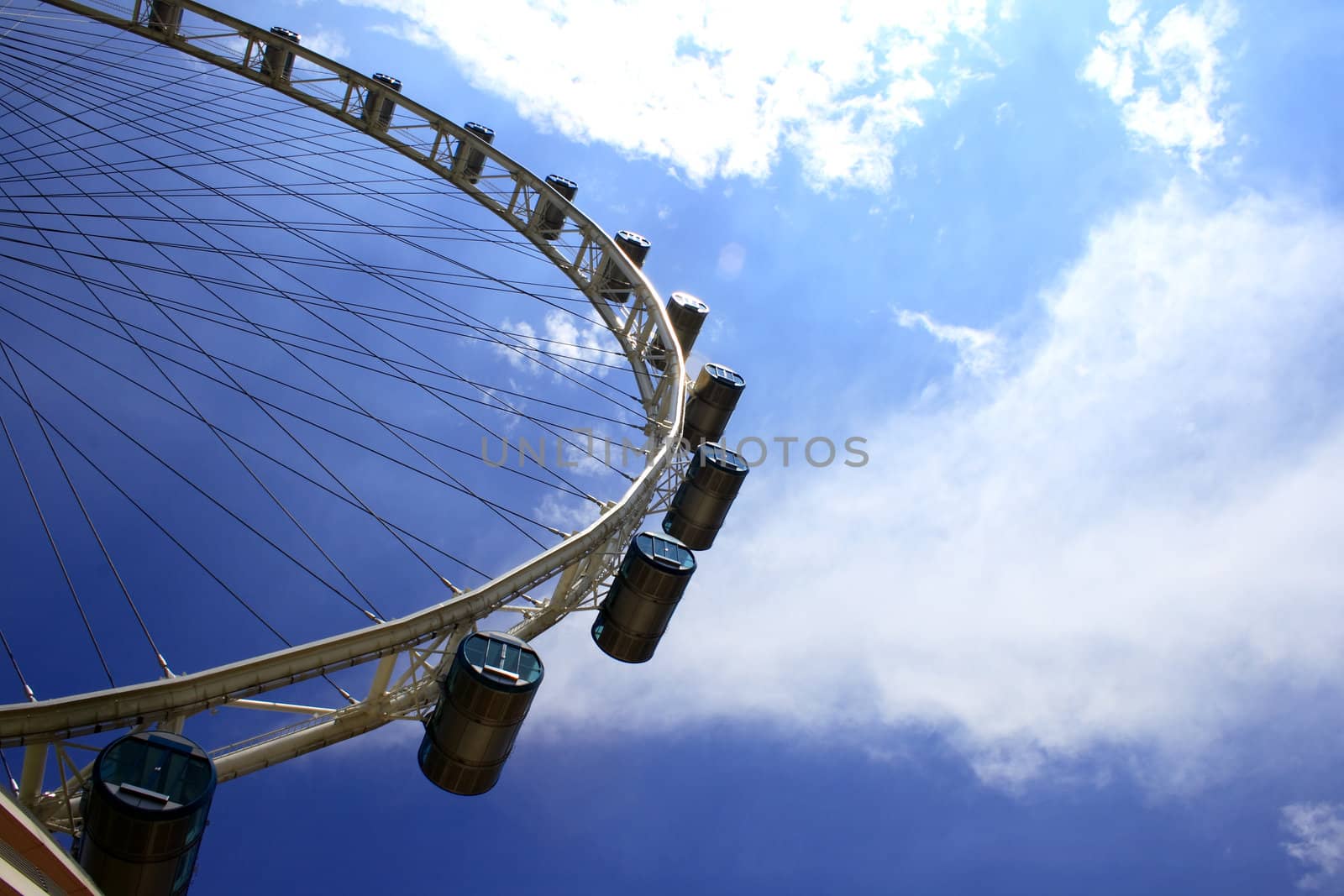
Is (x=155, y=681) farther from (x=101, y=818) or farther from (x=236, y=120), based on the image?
(x=236, y=120)

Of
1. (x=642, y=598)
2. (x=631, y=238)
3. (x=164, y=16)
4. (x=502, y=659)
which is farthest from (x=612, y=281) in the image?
(x=502, y=659)

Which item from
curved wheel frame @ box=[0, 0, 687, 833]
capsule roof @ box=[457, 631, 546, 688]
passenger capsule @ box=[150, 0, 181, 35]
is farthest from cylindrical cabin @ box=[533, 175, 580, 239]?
capsule roof @ box=[457, 631, 546, 688]

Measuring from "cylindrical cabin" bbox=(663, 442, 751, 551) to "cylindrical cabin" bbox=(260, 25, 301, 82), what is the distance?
14.5 metres

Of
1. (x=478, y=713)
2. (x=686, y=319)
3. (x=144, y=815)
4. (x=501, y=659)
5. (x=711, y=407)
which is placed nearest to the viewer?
(x=144, y=815)

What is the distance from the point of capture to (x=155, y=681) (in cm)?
→ 1120

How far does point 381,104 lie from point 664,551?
50.8 feet

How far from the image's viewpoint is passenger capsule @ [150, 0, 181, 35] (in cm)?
2266

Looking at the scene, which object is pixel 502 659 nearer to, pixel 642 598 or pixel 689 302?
pixel 642 598

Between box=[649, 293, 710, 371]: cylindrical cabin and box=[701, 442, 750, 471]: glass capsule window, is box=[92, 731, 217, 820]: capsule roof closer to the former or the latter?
box=[701, 442, 750, 471]: glass capsule window

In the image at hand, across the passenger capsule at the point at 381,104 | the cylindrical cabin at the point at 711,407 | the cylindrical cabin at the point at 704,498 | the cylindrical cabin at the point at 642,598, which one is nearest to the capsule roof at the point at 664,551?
the cylindrical cabin at the point at 642,598

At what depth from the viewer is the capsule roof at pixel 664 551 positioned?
1670cm

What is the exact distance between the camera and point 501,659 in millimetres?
13125

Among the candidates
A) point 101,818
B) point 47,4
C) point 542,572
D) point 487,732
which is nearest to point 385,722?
point 487,732

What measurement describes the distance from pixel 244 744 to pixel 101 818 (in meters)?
2.85
